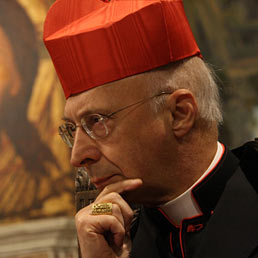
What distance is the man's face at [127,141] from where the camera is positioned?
80.2 inches

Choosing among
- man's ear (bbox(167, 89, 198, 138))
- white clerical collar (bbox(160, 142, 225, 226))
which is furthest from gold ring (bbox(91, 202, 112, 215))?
man's ear (bbox(167, 89, 198, 138))

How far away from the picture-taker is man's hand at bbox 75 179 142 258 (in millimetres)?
2074

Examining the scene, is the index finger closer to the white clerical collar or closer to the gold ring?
the gold ring

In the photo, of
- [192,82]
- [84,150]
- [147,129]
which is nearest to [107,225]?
[84,150]

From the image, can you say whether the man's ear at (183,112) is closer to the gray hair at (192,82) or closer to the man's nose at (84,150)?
→ the gray hair at (192,82)

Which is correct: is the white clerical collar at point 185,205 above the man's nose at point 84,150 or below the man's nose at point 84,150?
below

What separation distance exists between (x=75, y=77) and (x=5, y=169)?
411 centimetres

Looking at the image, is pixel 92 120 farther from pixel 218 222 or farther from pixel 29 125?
pixel 29 125

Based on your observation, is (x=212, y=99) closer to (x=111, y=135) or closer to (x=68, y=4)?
(x=111, y=135)


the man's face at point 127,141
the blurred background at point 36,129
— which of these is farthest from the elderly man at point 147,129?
the blurred background at point 36,129

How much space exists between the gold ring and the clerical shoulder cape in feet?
1.18

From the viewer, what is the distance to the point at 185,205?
2191 mm

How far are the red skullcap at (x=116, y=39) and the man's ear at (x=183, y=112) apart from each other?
195 mm

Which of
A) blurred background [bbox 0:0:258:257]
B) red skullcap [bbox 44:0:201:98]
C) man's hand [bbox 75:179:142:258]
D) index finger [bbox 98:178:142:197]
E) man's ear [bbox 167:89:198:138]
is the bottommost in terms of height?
blurred background [bbox 0:0:258:257]
